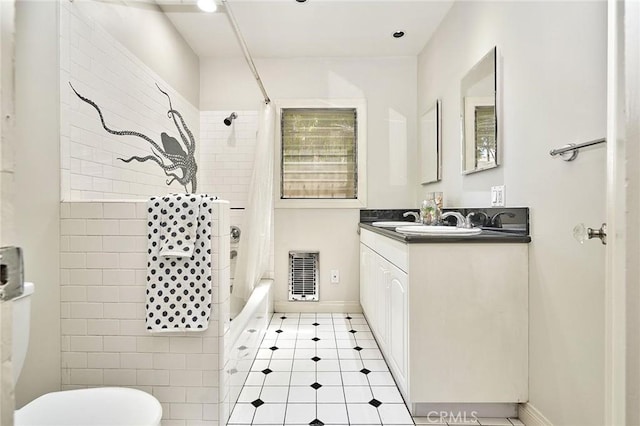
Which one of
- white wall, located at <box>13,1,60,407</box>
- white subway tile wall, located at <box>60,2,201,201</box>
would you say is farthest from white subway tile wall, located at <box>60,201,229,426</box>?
white subway tile wall, located at <box>60,2,201,201</box>

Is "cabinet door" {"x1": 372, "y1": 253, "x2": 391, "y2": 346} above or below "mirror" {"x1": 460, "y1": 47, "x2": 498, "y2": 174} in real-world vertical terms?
below

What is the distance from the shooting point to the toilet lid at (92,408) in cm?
121

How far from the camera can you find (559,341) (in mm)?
1398

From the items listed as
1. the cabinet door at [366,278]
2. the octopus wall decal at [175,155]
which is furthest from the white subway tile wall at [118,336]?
the cabinet door at [366,278]

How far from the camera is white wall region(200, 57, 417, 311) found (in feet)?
10.9

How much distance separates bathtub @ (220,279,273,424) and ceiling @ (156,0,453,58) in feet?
7.21

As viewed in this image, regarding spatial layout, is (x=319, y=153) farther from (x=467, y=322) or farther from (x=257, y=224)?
(x=467, y=322)

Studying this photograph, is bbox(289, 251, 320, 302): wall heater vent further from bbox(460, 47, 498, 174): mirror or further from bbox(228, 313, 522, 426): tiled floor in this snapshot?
bbox(460, 47, 498, 174): mirror

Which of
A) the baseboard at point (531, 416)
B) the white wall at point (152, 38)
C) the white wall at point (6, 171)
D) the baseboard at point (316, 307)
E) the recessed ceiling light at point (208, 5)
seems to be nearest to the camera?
the white wall at point (6, 171)

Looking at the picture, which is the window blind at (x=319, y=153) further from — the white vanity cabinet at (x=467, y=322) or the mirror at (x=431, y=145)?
the white vanity cabinet at (x=467, y=322)

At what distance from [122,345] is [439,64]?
2.89 meters

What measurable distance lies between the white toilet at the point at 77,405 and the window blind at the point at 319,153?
7.54ft

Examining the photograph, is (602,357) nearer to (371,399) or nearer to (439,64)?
(371,399)

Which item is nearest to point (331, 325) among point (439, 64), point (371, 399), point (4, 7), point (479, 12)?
point (371, 399)
